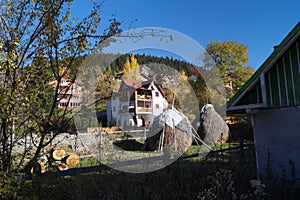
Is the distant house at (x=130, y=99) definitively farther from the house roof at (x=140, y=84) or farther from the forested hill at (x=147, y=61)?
the forested hill at (x=147, y=61)

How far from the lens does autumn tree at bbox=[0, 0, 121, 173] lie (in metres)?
2.99

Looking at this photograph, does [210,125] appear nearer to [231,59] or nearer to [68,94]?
[68,94]

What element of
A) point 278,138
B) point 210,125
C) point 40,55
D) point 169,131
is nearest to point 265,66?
point 278,138

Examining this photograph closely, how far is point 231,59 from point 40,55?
2305 centimetres

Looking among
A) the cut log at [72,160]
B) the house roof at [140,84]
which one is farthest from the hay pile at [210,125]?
the house roof at [140,84]

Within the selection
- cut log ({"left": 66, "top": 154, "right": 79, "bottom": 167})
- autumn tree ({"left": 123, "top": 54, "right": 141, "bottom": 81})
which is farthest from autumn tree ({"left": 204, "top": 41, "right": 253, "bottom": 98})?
autumn tree ({"left": 123, "top": 54, "right": 141, "bottom": 81})

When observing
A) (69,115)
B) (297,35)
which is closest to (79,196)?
(69,115)

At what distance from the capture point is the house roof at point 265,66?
3443 mm

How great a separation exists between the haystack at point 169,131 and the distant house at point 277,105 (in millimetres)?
6611

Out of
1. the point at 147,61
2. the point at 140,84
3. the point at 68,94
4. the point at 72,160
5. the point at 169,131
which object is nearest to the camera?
the point at 68,94

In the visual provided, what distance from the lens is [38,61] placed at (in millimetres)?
3145

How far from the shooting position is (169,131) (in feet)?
36.2

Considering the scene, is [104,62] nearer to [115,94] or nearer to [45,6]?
[115,94]

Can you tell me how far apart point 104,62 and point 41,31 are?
33.9 inches
